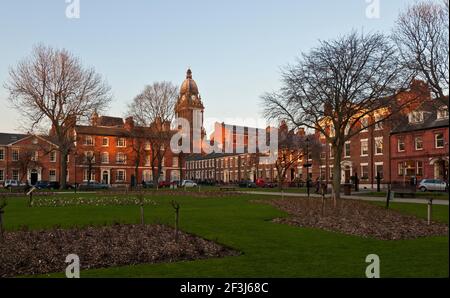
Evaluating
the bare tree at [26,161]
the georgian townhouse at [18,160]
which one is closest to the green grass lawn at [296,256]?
the bare tree at [26,161]

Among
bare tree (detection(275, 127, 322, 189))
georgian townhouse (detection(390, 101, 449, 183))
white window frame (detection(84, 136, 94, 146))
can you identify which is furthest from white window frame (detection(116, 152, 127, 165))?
georgian townhouse (detection(390, 101, 449, 183))

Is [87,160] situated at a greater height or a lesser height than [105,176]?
greater

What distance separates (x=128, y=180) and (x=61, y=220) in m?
79.7

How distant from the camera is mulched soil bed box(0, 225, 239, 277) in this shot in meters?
9.62

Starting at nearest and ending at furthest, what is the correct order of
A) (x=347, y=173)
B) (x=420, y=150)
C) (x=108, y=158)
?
1. (x=420, y=150)
2. (x=347, y=173)
3. (x=108, y=158)

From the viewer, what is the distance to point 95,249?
1097 centimetres

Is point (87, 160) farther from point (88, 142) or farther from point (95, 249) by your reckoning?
point (95, 249)

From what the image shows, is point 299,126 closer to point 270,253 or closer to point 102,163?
point 270,253

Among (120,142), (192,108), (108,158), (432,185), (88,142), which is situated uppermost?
(192,108)

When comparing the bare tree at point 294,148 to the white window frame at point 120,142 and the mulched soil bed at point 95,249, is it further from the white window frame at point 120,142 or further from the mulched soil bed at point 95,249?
the mulched soil bed at point 95,249

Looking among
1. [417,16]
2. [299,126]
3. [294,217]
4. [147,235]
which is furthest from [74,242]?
[417,16]

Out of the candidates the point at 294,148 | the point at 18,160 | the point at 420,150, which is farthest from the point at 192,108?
the point at 420,150

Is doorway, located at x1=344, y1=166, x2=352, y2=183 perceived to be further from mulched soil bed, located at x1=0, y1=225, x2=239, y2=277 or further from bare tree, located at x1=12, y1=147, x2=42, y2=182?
mulched soil bed, located at x1=0, y1=225, x2=239, y2=277

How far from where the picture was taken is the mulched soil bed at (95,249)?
31.6 ft
